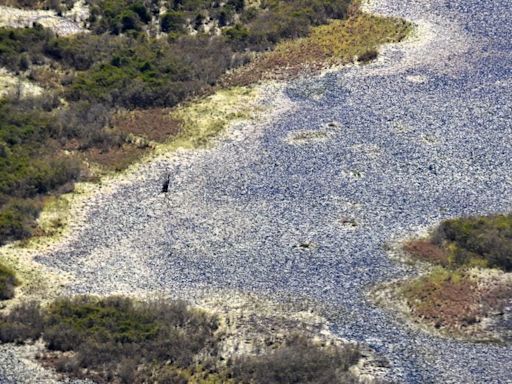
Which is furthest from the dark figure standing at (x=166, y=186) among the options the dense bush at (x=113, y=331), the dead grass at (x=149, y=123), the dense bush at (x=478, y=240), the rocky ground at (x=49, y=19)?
the rocky ground at (x=49, y=19)

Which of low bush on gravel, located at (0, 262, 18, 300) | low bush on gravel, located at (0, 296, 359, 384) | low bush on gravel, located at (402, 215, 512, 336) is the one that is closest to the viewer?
low bush on gravel, located at (0, 296, 359, 384)

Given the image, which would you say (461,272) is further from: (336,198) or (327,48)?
(327,48)

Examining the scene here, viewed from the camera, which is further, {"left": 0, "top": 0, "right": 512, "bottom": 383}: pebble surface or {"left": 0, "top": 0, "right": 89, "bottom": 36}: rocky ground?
{"left": 0, "top": 0, "right": 89, "bottom": 36}: rocky ground

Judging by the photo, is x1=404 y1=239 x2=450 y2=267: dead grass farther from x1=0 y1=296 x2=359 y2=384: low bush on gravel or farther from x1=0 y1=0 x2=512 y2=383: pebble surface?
x1=0 y1=296 x2=359 y2=384: low bush on gravel

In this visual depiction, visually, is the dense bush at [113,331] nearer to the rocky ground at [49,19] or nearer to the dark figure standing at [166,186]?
the dark figure standing at [166,186]

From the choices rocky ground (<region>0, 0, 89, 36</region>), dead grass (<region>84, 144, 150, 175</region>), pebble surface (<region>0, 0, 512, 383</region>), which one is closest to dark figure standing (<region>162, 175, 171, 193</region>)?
pebble surface (<region>0, 0, 512, 383</region>)

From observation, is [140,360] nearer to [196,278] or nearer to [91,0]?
[196,278]

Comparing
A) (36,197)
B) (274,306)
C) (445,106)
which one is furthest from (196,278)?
(445,106)
